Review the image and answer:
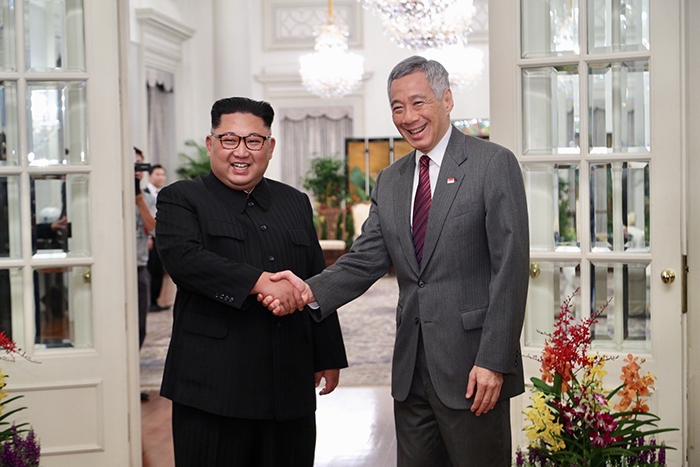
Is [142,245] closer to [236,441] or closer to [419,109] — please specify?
[236,441]

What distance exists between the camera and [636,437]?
7.43 feet

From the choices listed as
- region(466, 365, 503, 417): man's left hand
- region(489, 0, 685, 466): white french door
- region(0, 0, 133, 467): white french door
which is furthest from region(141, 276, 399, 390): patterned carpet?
region(466, 365, 503, 417): man's left hand

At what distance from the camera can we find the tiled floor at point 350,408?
391 cm

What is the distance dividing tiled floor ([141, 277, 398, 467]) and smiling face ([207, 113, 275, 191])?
6.58 feet

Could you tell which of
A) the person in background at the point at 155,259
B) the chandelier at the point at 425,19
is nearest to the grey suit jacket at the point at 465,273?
the person in background at the point at 155,259

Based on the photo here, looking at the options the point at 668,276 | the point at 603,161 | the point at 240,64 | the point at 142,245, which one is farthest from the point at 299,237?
the point at 240,64

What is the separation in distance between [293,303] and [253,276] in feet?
0.45

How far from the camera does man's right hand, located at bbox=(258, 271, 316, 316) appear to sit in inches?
83.0

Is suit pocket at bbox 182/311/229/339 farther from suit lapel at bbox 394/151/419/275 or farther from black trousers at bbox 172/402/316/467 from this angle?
suit lapel at bbox 394/151/419/275

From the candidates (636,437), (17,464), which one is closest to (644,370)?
(636,437)

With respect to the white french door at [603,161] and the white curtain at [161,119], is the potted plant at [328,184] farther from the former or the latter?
the white french door at [603,161]

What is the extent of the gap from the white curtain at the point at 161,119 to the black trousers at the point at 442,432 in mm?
9745

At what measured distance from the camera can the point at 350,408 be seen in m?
4.80

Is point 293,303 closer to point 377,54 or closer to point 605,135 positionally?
point 605,135
